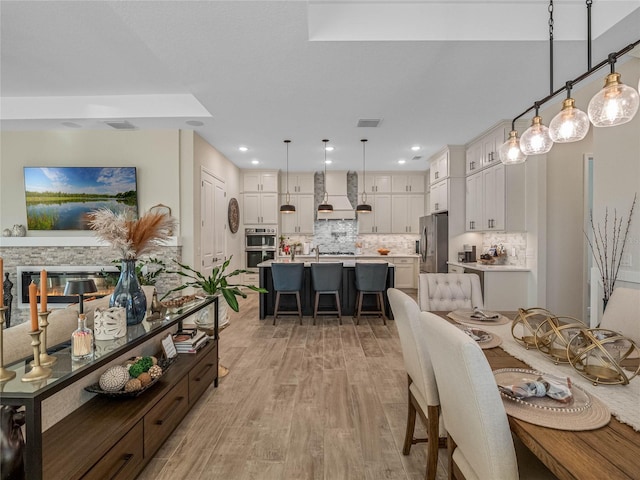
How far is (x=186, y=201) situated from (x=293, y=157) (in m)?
2.41

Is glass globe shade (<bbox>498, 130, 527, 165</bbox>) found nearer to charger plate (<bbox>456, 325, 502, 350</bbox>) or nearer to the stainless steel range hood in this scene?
charger plate (<bbox>456, 325, 502, 350</bbox>)

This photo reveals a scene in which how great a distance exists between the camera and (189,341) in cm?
248

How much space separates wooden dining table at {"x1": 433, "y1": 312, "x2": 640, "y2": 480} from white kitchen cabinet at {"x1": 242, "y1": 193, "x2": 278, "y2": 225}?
6816 millimetres

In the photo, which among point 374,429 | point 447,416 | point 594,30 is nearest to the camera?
point 447,416

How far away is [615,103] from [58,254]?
6.10 metres

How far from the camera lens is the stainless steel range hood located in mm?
7664

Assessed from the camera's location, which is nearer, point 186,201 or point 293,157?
point 186,201

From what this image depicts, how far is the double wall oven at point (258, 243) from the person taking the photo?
748cm

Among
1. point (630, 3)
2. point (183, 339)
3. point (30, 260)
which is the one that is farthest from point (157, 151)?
point (630, 3)

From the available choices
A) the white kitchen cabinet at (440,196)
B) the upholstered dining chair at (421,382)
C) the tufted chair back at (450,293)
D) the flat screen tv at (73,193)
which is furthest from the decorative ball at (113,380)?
the white kitchen cabinet at (440,196)

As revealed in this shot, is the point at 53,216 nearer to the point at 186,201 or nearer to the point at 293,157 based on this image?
the point at 186,201

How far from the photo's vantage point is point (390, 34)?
253 centimetres

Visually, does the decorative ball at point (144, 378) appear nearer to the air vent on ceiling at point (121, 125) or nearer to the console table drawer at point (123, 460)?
the console table drawer at point (123, 460)

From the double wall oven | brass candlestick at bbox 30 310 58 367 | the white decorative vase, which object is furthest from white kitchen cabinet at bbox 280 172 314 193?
brass candlestick at bbox 30 310 58 367
